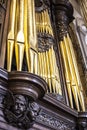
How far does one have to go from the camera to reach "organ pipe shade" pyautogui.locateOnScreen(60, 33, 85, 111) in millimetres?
3817

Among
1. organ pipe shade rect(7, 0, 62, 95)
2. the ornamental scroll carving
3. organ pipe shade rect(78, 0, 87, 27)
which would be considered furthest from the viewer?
organ pipe shade rect(78, 0, 87, 27)

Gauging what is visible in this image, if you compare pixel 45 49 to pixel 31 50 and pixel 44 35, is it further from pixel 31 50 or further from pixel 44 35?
pixel 31 50

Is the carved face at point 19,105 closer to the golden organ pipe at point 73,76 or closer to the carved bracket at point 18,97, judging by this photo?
the carved bracket at point 18,97

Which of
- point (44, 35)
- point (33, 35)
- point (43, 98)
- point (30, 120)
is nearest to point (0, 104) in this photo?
point (30, 120)

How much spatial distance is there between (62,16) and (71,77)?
1.45 m

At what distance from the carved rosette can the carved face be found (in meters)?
2.31

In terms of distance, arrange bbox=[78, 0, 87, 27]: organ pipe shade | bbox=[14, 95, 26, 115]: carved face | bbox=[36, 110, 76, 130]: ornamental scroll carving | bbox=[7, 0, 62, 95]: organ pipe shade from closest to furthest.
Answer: bbox=[14, 95, 26, 115]: carved face < bbox=[7, 0, 62, 95]: organ pipe shade < bbox=[36, 110, 76, 130]: ornamental scroll carving < bbox=[78, 0, 87, 27]: organ pipe shade

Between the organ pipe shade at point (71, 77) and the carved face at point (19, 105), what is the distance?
1.34 meters

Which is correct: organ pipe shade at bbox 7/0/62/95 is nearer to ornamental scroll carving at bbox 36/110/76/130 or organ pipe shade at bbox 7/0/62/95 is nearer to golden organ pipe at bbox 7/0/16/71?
golden organ pipe at bbox 7/0/16/71

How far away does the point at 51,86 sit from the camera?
3438 millimetres

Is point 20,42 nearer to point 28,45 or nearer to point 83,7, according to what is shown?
point 28,45

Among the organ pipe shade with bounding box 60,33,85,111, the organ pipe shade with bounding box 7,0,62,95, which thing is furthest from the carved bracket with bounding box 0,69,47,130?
the organ pipe shade with bounding box 60,33,85,111

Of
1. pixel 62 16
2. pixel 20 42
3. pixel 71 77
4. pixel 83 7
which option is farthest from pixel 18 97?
pixel 83 7

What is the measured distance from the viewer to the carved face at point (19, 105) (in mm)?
2439
